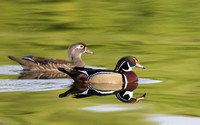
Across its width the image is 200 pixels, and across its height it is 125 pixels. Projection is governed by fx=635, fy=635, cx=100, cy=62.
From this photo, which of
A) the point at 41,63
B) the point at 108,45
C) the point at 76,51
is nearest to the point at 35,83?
the point at 41,63

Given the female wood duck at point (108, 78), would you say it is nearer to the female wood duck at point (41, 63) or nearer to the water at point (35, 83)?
the water at point (35, 83)

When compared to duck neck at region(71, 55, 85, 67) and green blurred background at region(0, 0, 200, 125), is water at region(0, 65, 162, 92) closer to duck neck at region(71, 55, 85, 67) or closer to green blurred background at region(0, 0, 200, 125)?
green blurred background at region(0, 0, 200, 125)

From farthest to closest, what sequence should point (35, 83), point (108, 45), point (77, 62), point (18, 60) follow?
point (108, 45)
point (77, 62)
point (18, 60)
point (35, 83)

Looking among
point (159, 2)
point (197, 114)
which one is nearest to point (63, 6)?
point (159, 2)

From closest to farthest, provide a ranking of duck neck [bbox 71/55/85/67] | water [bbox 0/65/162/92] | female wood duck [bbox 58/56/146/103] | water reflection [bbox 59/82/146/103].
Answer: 1. water reflection [bbox 59/82/146/103]
2. water [bbox 0/65/162/92]
3. female wood duck [bbox 58/56/146/103]
4. duck neck [bbox 71/55/85/67]

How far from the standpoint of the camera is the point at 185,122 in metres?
9.40

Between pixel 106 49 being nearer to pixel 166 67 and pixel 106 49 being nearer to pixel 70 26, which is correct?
pixel 166 67

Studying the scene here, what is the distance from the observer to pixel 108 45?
1859cm

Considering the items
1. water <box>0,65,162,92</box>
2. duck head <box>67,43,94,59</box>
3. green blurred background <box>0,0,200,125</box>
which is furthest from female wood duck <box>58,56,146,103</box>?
duck head <box>67,43,94,59</box>

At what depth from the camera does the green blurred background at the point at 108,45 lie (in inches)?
394

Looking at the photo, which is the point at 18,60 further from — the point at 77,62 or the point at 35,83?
the point at 35,83

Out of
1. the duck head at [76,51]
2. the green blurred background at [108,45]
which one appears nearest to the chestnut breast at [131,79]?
the green blurred background at [108,45]

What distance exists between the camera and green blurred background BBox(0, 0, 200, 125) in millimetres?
10016

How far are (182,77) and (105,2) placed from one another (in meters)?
17.4
